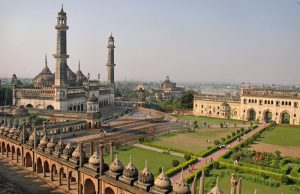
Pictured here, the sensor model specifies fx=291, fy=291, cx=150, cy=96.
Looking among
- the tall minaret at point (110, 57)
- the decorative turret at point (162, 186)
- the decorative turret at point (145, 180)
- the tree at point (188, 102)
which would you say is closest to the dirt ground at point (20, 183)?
the decorative turret at point (145, 180)

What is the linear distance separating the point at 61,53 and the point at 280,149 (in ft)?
142

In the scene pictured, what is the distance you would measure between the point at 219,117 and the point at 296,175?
43.0 meters

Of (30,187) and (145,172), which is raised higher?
(145,172)

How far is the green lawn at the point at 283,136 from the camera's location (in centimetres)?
4134

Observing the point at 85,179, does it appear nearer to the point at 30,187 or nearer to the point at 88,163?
the point at 88,163

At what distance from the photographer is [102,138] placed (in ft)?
125

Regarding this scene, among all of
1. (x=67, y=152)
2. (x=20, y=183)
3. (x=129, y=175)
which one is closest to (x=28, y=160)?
(x=20, y=183)

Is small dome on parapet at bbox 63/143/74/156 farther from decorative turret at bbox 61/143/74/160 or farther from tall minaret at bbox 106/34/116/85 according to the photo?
tall minaret at bbox 106/34/116/85

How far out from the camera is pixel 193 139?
41.6 meters

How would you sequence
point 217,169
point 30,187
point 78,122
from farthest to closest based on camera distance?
point 78,122
point 217,169
point 30,187

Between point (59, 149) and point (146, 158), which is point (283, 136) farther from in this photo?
point (59, 149)

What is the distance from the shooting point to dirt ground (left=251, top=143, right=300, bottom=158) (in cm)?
3475

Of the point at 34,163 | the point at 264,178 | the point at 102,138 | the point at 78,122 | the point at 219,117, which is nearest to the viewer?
the point at 34,163

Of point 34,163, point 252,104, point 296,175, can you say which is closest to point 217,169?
point 296,175
